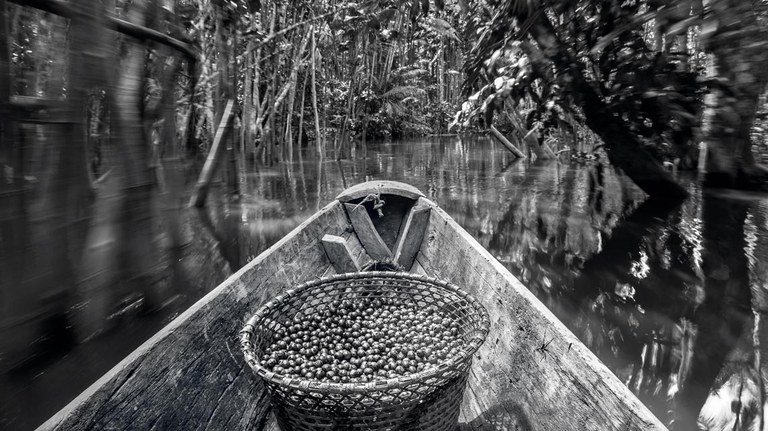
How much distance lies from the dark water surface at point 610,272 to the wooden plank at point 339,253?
1.31 metres

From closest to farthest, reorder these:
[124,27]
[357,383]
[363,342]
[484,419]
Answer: [357,383]
[484,419]
[363,342]
[124,27]

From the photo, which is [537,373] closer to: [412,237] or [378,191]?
[412,237]

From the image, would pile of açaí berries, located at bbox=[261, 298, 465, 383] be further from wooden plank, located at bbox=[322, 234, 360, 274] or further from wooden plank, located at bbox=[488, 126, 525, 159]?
wooden plank, located at bbox=[488, 126, 525, 159]

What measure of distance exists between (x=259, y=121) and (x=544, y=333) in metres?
10.8


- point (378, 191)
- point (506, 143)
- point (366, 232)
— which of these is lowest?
point (366, 232)

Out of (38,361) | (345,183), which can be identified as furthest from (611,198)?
(38,361)

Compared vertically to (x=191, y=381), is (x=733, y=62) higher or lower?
higher

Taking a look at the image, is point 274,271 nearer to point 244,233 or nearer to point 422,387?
point 422,387

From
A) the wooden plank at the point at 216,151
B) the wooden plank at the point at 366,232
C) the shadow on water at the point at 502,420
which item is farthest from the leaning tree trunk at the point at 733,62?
the wooden plank at the point at 216,151

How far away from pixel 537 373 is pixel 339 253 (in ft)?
5.38

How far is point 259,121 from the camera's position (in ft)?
36.8

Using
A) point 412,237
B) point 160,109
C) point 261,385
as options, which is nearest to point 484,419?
point 261,385

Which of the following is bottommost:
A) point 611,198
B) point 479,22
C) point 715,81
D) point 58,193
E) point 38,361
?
point 38,361

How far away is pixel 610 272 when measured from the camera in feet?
12.8
